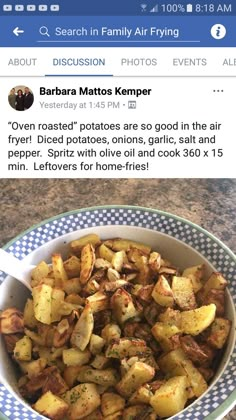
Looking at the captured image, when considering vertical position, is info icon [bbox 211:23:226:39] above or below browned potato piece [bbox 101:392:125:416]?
above

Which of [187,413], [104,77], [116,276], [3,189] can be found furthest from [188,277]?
[3,189]

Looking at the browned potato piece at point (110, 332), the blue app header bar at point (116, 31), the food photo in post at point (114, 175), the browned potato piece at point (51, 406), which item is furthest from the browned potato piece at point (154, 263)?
the blue app header bar at point (116, 31)

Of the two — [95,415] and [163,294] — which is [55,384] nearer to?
[95,415]

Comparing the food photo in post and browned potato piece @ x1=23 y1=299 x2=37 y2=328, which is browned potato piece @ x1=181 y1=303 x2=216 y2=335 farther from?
browned potato piece @ x1=23 y1=299 x2=37 y2=328

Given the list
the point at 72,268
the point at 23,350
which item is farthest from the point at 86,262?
the point at 23,350

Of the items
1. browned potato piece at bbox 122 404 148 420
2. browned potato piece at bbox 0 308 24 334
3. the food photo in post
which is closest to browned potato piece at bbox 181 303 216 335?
the food photo in post
